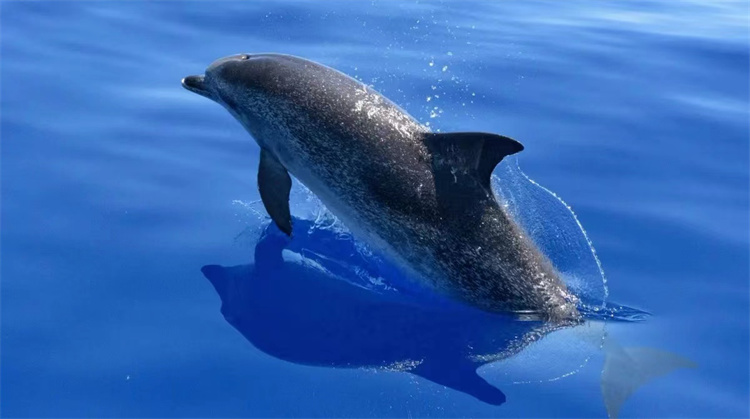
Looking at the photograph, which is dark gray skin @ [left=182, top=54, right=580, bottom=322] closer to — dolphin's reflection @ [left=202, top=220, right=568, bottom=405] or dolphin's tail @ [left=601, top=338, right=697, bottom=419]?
dolphin's reflection @ [left=202, top=220, right=568, bottom=405]

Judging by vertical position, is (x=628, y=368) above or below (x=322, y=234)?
below

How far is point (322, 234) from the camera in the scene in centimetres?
648

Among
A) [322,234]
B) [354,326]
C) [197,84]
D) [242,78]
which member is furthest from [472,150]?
[197,84]

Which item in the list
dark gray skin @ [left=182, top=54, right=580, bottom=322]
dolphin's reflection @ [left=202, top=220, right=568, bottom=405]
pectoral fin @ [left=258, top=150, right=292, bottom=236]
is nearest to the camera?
dolphin's reflection @ [left=202, top=220, right=568, bottom=405]

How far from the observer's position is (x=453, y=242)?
18.5 ft

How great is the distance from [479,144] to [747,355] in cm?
225

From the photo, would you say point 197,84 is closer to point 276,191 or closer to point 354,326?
point 276,191

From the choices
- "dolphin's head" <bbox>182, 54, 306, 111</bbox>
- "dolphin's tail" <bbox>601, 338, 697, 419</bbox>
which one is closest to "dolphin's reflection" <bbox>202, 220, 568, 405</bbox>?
"dolphin's tail" <bbox>601, 338, 697, 419</bbox>

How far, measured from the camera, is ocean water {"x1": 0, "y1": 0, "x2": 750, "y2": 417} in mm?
4863

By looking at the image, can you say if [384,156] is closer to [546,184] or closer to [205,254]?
[205,254]

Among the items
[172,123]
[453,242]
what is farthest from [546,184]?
[172,123]

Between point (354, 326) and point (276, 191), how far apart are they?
1459 millimetres

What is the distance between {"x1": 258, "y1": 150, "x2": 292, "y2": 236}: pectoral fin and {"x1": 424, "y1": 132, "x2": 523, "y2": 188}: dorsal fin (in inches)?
51.9

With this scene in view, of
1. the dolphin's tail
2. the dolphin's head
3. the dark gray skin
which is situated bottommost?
the dolphin's tail
